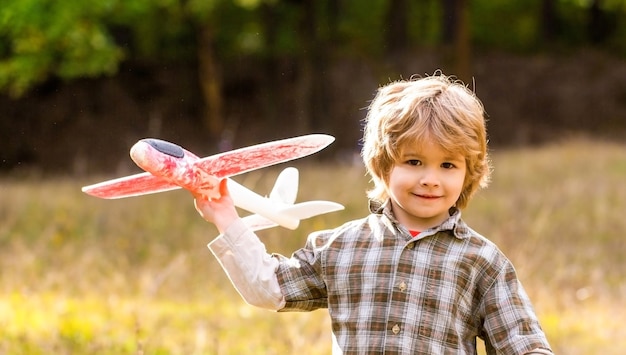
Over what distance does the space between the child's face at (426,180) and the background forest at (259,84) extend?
13.7 metres

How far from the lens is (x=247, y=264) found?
2.69 m

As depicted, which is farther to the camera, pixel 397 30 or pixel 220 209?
pixel 397 30

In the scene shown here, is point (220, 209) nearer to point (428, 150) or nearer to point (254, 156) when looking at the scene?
point (254, 156)

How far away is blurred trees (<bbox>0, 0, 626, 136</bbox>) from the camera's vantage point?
48.9 ft

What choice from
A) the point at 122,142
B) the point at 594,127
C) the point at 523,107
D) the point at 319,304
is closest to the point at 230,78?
the point at 122,142

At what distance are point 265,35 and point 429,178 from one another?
21.3m

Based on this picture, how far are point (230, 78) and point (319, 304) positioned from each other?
20.0m

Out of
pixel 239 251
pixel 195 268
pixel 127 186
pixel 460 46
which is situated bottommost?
pixel 460 46

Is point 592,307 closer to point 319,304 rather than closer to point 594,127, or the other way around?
point 319,304

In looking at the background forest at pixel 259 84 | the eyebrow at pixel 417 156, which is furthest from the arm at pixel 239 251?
the background forest at pixel 259 84

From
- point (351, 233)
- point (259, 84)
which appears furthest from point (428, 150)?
point (259, 84)

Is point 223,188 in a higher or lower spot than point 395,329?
higher

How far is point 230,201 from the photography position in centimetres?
272

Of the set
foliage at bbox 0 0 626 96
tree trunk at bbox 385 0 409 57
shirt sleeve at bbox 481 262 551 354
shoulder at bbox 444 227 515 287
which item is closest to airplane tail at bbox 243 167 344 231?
shoulder at bbox 444 227 515 287
